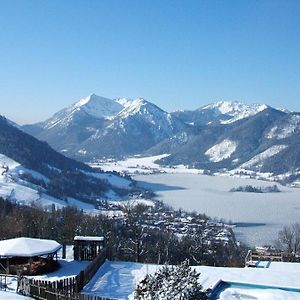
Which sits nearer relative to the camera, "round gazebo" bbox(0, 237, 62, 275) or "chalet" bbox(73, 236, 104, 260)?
"round gazebo" bbox(0, 237, 62, 275)

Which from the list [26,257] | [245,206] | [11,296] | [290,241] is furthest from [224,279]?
[245,206]

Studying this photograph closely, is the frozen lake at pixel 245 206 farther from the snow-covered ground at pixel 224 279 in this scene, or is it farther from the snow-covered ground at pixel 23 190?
the snow-covered ground at pixel 224 279

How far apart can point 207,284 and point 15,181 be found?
121181 millimetres

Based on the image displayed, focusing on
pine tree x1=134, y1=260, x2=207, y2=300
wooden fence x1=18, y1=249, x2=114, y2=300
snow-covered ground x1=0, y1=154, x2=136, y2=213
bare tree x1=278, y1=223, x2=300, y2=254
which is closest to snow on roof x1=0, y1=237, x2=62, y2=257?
wooden fence x1=18, y1=249, x2=114, y2=300

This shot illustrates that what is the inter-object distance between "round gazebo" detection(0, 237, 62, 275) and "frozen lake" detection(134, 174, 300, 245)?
70.7 meters

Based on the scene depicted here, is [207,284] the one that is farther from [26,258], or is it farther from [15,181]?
[15,181]

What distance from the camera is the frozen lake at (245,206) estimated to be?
104812 mm

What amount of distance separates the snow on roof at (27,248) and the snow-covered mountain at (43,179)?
296 feet

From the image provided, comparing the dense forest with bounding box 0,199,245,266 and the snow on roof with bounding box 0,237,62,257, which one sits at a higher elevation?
the snow on roof with bounding box 0,237,62,257

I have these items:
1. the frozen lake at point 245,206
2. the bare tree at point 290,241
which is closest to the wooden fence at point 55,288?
the bare tree at point 290,241

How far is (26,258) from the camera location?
23750 mm

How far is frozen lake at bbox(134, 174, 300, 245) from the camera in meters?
105

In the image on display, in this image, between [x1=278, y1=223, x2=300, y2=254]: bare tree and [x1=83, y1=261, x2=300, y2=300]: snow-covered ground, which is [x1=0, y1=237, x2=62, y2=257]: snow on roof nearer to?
[x1=83, y1=261, x2=300, y2=300]: snow-covered ground

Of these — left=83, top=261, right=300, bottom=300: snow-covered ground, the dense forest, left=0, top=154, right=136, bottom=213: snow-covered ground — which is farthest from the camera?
left=0, top=154, right=136, bottom=213: snow-covered ground
